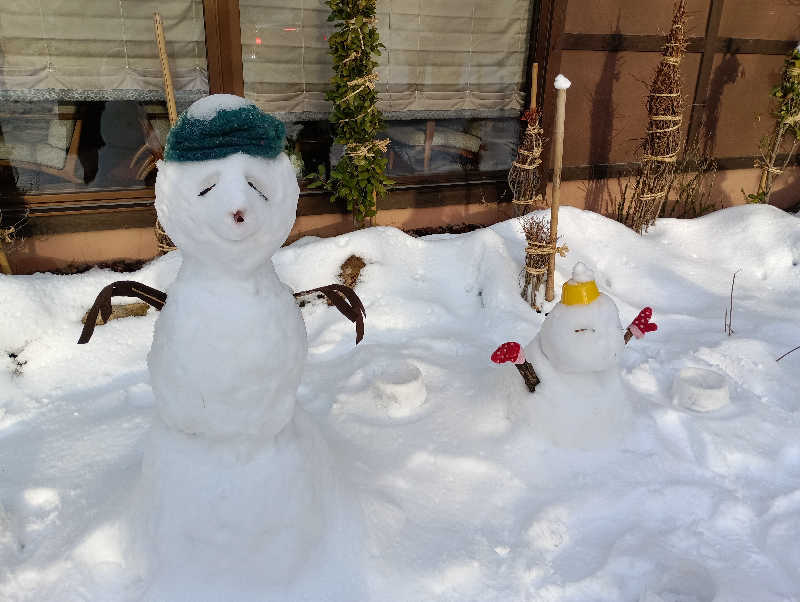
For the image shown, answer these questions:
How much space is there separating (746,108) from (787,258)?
1909 millimetres

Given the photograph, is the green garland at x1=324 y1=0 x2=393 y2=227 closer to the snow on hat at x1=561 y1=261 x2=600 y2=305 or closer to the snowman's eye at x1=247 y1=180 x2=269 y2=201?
the snow on hat at x1=561 y1=261 x2=600 y2=305

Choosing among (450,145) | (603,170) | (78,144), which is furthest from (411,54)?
(78,144)

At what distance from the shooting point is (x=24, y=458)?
2.76 metres

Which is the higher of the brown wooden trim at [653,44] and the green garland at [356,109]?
the brown wooden trim at [653,44]

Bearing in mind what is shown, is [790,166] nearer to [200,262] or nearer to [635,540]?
[635,540]

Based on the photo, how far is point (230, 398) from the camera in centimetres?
183

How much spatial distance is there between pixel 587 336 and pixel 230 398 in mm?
1561

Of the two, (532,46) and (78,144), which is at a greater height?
(532,46)

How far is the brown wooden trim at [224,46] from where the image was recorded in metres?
4.09

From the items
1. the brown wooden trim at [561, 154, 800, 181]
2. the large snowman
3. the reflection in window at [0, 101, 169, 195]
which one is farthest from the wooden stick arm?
the brown wooden trim at [561, 154, 800, 181]

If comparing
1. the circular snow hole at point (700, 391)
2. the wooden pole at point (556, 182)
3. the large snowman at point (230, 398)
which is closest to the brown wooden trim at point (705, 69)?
the wooden pole at point (556, 182)

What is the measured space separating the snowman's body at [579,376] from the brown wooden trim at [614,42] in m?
3.16

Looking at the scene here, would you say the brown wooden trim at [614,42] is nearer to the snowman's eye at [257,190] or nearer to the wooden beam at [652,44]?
the wooden beam at [652,44]

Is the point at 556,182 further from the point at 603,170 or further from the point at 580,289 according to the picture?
the point at 603,170
